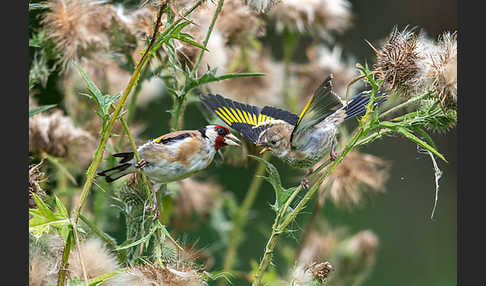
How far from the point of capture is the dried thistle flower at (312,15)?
1.93 metres

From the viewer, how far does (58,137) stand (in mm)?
1604

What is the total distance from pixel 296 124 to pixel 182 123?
34 centimetres

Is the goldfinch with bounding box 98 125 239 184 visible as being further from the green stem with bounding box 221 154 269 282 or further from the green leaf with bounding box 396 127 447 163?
the green stem with bounding box 221 154 269 282

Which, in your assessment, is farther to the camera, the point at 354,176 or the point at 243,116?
the point at 354,176

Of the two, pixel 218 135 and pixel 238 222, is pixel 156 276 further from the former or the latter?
pixel 238 222

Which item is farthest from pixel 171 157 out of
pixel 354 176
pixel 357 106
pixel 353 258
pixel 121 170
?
pixel 353 258

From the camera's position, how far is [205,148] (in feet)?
4.41

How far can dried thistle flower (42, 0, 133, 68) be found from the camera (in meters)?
1.54

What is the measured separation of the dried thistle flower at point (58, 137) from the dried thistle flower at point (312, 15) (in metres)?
0.61

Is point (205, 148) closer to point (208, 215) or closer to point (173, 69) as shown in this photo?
point (173, 69)

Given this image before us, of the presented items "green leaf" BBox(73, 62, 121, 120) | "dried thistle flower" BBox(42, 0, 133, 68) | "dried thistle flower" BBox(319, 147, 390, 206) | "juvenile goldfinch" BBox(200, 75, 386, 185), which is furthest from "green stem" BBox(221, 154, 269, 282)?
"green leaf" BBox(73, 62, 121, 120)

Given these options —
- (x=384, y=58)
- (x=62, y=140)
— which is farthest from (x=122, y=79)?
(x=384, y=58)

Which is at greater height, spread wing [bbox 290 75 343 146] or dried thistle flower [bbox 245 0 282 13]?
dried thistle flower [bbox 245 0 282 13]

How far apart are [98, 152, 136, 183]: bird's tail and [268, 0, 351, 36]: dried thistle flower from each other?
731mm
